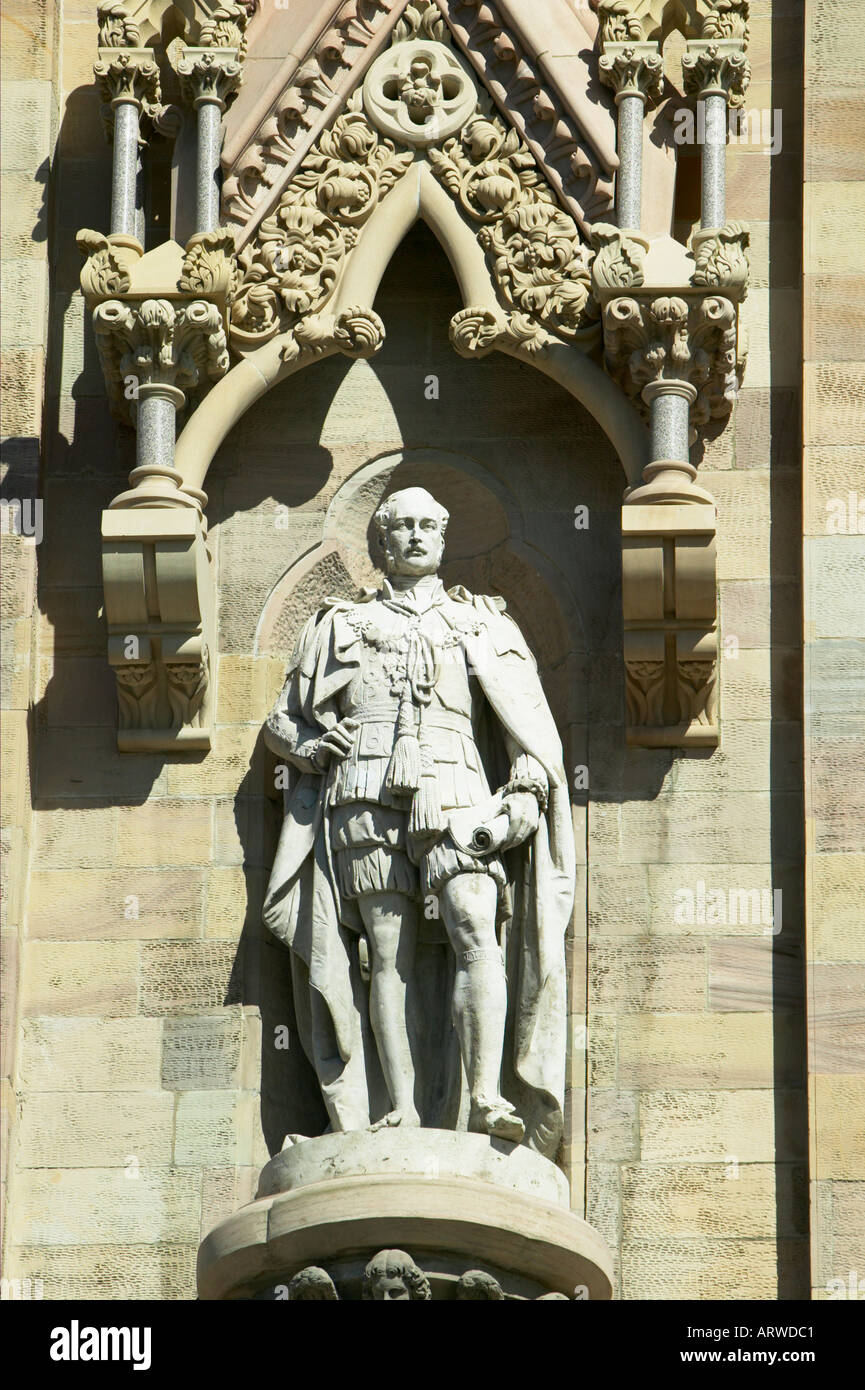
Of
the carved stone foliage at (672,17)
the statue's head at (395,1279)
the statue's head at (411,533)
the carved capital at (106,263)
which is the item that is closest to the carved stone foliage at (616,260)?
the carved stone foliage at (672,17)

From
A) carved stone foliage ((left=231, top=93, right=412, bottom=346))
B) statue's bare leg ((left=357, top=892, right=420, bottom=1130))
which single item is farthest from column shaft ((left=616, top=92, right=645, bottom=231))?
statue's bare leg ((left=357, top=892, right=420, bottom=1130))

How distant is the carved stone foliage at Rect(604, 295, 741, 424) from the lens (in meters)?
13.2

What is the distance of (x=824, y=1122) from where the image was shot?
12.4m

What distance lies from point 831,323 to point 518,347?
1202 millimetres

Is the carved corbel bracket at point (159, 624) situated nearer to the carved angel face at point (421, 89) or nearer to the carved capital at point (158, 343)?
the carved capital at point (158, 343)

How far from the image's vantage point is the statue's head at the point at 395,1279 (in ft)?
37.9

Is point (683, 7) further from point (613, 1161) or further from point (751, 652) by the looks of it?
point (613, 1161)

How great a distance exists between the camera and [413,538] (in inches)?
516

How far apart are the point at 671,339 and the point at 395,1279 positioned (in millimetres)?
3787

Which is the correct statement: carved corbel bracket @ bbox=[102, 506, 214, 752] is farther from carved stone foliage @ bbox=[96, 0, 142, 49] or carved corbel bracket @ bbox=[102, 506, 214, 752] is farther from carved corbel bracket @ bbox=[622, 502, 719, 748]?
carved stone foliage @ bbox=[96, 0, 142, 49]

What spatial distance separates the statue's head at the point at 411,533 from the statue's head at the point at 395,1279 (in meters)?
2.76

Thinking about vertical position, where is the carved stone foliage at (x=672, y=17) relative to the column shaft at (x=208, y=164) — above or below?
above

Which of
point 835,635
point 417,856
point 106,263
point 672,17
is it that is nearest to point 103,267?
point 106,263

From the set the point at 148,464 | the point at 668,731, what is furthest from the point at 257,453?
the point at 668,731
